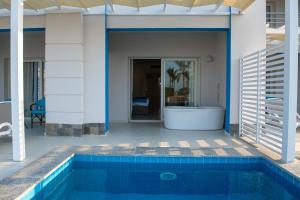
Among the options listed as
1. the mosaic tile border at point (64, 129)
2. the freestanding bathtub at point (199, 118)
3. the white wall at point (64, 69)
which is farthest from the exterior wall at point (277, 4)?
the mosaic tile border at point (64, 129)

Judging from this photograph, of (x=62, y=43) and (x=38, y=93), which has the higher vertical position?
(x=62, y=43)

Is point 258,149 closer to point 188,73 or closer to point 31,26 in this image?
point 188,73

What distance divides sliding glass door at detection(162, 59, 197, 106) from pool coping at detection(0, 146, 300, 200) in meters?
5.41

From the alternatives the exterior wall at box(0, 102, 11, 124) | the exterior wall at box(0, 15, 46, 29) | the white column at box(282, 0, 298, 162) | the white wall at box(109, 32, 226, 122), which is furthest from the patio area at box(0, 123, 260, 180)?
the exterior wall at box(0, 15, 46, 29)

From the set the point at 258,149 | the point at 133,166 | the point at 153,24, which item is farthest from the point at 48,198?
the point at 153,24

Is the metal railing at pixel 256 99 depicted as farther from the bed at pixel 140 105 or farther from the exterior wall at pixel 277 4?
the exterior wall at pixel 277 4

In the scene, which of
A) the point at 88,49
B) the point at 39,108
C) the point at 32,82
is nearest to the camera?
the point at 88,49

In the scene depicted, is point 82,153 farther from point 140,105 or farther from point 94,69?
point 140,105

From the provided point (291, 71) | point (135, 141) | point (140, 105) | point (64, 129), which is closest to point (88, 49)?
point (64, 129)

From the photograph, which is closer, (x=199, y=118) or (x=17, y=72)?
(x=17, y=72)

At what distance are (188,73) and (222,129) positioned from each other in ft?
9.86

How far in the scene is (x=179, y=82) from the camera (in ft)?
41.1

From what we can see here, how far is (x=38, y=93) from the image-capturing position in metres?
12.8

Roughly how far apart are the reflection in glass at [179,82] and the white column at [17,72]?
7212mm
